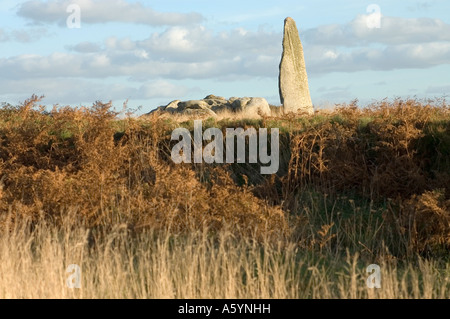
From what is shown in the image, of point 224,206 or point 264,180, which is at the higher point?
point 264,180

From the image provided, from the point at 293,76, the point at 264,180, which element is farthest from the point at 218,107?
the point at 264,180

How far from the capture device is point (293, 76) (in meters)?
23.5

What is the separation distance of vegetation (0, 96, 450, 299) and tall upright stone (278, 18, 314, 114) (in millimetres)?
6754

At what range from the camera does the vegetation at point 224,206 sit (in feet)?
25.8

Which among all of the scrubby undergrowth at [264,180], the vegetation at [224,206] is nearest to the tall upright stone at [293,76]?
the scrubby undergrowth at [264,180]

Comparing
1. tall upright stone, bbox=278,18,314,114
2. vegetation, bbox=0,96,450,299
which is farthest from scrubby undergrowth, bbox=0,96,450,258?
tall upright stone, bbox=278,18,314,114

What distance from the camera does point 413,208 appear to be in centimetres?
1116

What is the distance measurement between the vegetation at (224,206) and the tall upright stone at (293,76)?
6.75 metres

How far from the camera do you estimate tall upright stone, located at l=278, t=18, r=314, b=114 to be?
76.3 ft

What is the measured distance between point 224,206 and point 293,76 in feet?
44.4

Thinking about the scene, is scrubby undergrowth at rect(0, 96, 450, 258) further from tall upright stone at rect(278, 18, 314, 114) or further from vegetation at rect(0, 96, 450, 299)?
tall upright stone at rect(278, 18, 314, 114)

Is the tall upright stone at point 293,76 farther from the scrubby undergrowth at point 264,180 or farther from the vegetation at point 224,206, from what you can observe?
the vegetation at point 224,206

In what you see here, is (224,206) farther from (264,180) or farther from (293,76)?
(293,76)
